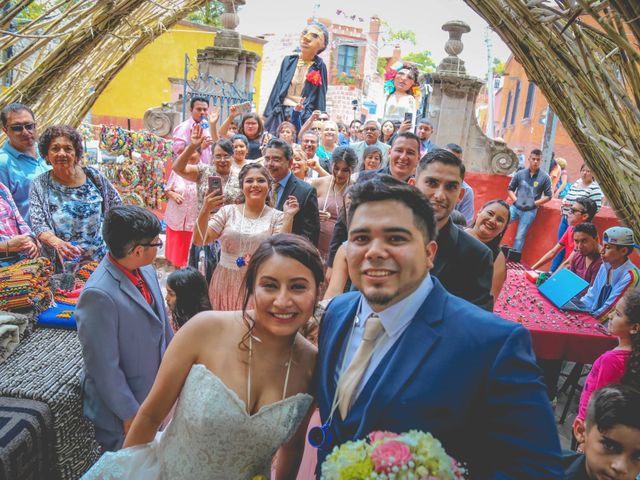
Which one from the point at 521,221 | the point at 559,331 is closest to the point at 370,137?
the point at 521,221

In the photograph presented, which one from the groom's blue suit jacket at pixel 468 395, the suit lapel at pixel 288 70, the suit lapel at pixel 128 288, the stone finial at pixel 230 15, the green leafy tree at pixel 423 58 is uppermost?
the green leafy tree at pixel 423 58

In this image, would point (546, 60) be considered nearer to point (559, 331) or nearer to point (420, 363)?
point (559, 331)

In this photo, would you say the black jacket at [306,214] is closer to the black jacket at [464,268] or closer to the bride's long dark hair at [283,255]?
the black jacket at [464,268]

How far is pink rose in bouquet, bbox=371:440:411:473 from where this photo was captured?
1.19m

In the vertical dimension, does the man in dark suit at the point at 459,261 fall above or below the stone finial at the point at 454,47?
below

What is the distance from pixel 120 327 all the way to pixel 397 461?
5.69 feet

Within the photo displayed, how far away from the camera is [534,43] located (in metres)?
3.41

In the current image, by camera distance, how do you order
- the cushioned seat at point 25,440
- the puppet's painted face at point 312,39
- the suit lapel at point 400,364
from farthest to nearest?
the puppet's painted face at point 312,39
the cushioned seat at point 25,440
the suit lapel at point 400,364

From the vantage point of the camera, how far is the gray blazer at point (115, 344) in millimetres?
2342

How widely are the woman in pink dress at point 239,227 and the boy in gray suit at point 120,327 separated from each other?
1327mm

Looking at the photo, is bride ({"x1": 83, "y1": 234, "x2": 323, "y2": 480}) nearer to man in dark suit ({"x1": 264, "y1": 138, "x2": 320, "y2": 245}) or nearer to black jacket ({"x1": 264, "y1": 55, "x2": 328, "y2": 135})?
man in dark suit ({"x1": 264, "y1": 138, "x2": 320, "y2": 245})

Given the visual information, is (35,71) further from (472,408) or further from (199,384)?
→ (472,408)

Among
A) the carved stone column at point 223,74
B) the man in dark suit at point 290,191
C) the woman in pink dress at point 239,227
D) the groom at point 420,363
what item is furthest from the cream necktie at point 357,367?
the carved stone column at point 223,74

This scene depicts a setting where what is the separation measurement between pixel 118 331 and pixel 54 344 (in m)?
0.92
